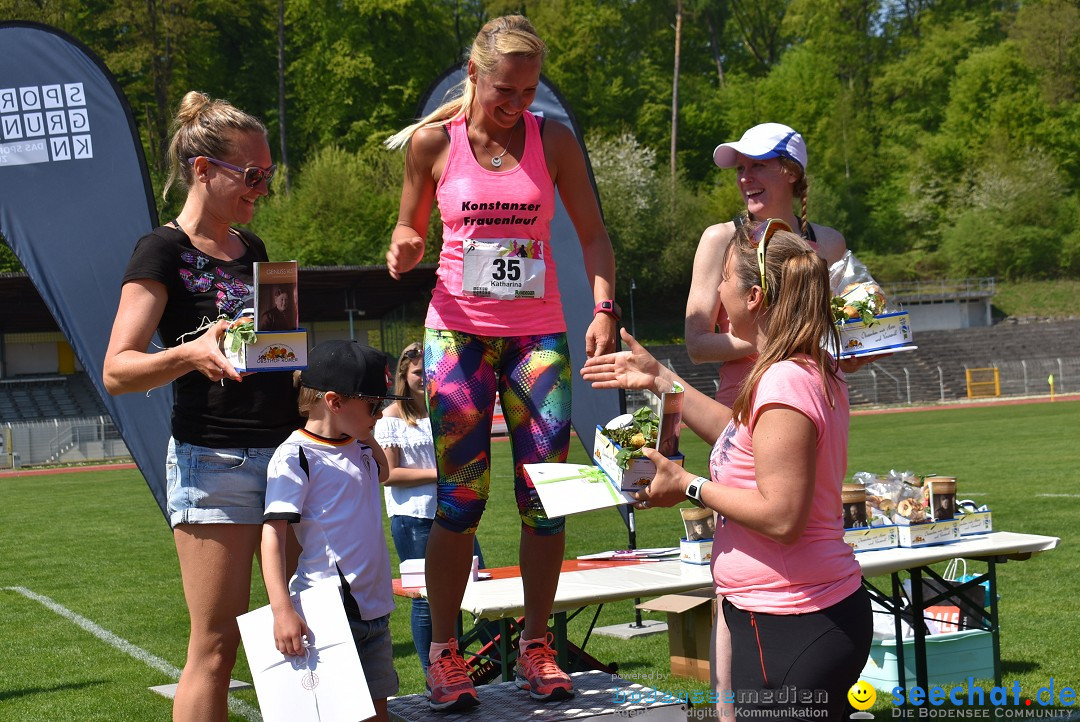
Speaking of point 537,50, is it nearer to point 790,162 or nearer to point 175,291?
point 790,162

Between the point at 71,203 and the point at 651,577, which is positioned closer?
the point at 651,577

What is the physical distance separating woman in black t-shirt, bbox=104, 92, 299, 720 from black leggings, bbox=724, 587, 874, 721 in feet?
4.81

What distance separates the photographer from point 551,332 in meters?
3.90

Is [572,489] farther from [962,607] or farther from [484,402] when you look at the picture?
[962,607]

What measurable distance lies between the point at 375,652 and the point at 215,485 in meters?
0.69

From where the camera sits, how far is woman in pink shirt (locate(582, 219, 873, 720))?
9.49 feet

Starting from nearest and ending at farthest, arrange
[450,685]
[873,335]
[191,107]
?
[191,107] → [450,685] → [873,335]

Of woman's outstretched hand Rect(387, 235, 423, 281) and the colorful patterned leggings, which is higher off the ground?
woman's outstretched hand Rect(387, 235, 423, 281)

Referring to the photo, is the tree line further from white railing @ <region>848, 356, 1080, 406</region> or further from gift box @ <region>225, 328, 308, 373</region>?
gift box @ <region>225, 328, 308, 373</region>

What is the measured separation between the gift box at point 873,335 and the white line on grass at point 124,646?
358 cm

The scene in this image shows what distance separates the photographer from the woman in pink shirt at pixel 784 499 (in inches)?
114

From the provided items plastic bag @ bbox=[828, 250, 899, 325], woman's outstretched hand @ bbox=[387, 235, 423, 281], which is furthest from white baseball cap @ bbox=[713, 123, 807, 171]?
woman's outstretched hand @ bbox=[387, 235, 423, 281]

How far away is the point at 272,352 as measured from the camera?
3.17 m

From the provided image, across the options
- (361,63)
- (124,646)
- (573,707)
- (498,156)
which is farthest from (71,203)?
(361,63)
